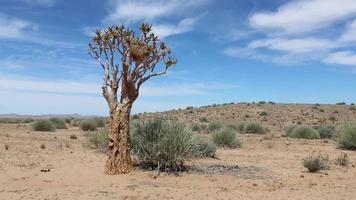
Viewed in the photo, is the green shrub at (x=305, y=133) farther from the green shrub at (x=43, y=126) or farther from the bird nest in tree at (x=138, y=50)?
the bird nest in tree at (x=138, y=50)

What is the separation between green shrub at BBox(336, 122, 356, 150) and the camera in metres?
26.4

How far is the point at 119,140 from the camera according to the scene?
1563 cm

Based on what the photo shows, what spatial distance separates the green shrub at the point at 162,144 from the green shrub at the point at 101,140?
6.20 meters

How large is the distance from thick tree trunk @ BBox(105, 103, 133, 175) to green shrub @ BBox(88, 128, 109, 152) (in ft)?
24.5

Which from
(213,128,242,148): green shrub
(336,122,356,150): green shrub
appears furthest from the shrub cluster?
(213,128,242,148): green shrub

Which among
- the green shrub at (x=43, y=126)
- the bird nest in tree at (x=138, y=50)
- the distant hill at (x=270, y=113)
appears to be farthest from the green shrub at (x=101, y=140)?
the distant hill at (x=270, y=113)

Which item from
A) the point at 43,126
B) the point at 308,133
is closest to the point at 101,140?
the point at 43,126

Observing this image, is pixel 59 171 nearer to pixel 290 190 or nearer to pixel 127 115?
pixel 127 115

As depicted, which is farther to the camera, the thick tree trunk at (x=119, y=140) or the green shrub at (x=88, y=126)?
the green shrub at (x=88, y=126)

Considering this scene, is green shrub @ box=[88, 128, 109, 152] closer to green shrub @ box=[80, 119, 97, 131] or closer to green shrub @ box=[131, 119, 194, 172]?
green shrub @ box=[131, 119, 194, 172]

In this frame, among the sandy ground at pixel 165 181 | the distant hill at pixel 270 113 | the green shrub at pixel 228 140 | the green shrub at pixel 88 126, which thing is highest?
the distant hill at pixel 270 113

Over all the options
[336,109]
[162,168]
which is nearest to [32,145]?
[162,168]

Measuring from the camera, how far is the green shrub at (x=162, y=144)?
16.1 metres

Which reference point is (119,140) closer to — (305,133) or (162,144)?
(162,144)
